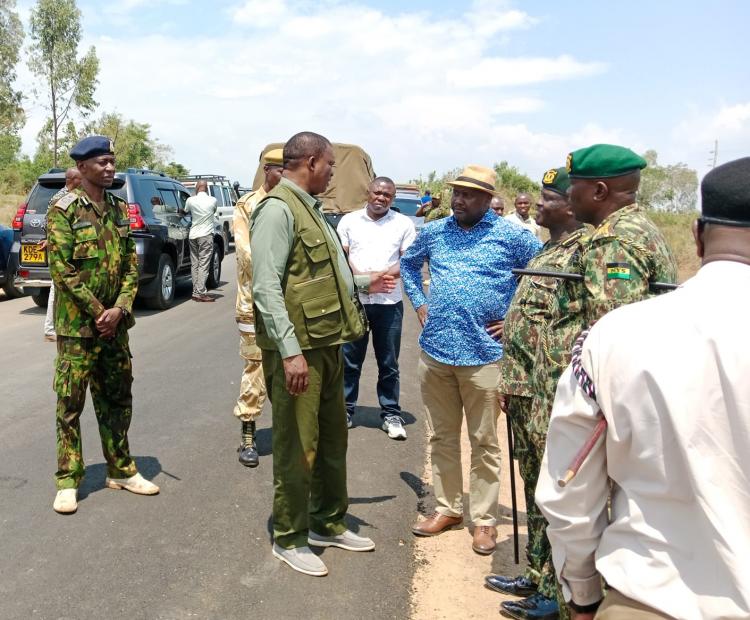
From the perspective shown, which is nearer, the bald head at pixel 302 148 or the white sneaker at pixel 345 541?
the bald head at pixel 302 148

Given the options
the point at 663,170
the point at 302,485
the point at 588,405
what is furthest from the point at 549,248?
the point at 663,170

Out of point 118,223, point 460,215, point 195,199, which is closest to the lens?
point 460,215

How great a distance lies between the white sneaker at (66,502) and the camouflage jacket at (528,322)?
2.60 metres

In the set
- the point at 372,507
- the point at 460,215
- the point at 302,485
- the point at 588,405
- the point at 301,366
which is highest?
the point at 460,215

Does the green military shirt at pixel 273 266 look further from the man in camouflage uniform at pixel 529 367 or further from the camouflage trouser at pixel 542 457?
the camouflage trouser at pixel 542 457

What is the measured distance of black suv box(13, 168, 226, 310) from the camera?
10570 millimetres

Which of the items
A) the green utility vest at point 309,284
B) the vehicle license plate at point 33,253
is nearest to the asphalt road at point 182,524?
the green utility vest at point 309,284

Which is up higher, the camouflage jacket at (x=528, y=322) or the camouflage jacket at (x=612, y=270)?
the camouflage jacket at (x=612, y=270)

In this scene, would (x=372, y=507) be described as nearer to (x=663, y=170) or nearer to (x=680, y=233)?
(x=680, y=233)

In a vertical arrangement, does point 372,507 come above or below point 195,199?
below

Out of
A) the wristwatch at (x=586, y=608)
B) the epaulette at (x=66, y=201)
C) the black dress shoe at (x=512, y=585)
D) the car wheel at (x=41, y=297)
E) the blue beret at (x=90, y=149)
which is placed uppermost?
the blue beret at (x=90, y=149)

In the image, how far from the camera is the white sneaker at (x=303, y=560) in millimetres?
3680

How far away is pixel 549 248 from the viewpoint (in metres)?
3.65

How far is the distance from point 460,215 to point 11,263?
385 inches
